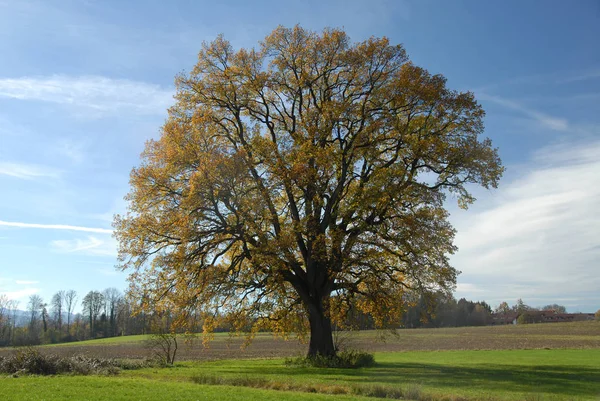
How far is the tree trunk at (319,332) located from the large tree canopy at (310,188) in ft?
0.25

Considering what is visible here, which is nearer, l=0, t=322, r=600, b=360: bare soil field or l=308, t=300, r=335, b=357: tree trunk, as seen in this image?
l=308, t=300, r=335, b=357: tree trunk

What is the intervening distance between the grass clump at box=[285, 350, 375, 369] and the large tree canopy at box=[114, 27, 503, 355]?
104 centimetres

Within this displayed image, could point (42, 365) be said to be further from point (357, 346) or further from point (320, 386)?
point (357, 346)

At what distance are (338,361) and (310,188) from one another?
956 centimetres

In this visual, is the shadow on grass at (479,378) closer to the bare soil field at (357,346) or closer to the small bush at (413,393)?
the small bush at (413,393)

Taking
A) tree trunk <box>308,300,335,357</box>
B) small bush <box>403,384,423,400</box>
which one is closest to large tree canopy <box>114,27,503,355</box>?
tree trunk <box>308,300,335,357</box>

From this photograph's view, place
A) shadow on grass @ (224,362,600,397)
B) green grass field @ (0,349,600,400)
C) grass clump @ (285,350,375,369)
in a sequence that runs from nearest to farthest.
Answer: green grass field @ (0,349,600,400), shadow on grass @ (224,362,600,397), grass clump @ (285,350,375,369)

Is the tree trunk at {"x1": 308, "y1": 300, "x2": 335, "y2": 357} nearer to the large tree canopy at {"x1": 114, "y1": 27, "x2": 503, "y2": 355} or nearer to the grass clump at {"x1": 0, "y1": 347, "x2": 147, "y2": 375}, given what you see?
the large tree canopy at {"x1": 114, "y1": 27, "x2": 503, "y2": 355}

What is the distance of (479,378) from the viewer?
2170 centimetres

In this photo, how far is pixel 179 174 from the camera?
25781 millimetres

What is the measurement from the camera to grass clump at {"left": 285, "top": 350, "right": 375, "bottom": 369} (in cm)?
2562

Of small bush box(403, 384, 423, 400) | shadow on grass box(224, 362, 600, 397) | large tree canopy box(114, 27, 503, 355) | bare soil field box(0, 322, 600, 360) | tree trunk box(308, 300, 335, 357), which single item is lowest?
bare soil field box(0, 322, 600, 360)

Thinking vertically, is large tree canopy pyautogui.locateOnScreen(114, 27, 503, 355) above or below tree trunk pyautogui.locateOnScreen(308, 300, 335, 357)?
above

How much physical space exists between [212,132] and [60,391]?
52.4ft
